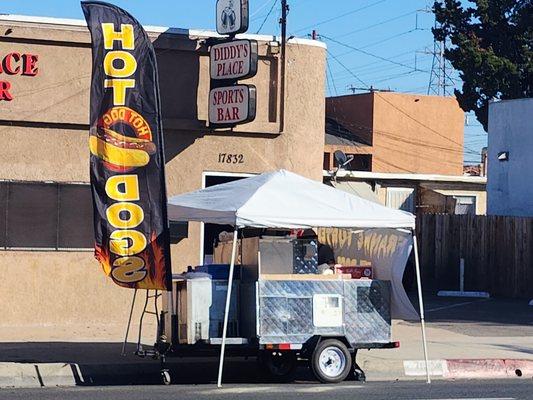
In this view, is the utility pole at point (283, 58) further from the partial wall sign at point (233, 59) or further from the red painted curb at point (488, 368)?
the red painted curb at point (488, 368)

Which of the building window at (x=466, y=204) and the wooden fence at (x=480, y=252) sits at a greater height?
the building window at (x=466, y=204)

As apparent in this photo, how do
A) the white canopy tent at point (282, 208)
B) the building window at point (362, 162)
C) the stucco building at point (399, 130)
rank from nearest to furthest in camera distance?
the white canopy tent at point (282, 208)
the building window at point (362, 162)
the stucco building at point (399, 130)

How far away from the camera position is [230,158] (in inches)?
699

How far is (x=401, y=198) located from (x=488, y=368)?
25.8 metres

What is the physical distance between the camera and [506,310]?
23531 millimetres

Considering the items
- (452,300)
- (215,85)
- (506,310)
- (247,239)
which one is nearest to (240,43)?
(215,85)

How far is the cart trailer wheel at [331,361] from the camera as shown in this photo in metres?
13.0

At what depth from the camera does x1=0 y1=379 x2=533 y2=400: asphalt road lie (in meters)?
11.6

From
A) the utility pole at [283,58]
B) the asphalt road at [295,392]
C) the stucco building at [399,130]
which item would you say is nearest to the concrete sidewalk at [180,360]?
the asphalt road at [295,392]

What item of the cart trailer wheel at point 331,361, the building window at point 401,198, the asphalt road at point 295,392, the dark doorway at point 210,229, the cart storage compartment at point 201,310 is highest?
the building window at point 401,198

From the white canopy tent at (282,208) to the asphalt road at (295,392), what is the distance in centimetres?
45

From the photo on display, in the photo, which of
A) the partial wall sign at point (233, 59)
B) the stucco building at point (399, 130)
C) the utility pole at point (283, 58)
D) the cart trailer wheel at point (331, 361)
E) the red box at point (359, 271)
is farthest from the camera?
the stucco building at point (399, 130)

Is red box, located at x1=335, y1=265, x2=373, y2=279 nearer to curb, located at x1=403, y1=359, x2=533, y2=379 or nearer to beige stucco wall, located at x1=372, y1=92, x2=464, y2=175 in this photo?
curb, located at x1=403, y1=359, x2=533, y2=379

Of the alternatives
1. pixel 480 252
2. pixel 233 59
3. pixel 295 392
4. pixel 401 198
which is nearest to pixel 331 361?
pixel 295 392
